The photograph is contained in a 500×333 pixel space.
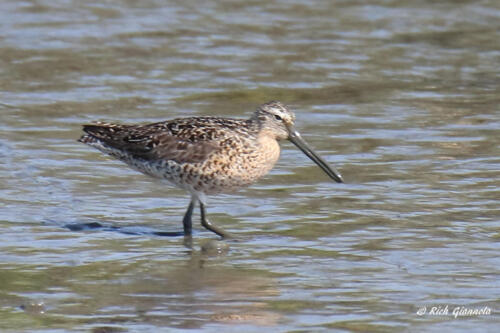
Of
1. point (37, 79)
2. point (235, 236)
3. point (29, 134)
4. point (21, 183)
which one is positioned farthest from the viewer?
point (37, 79)

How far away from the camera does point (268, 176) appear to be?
11266 mm

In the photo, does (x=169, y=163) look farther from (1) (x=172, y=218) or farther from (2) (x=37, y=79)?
(2) (x=37, y=79)

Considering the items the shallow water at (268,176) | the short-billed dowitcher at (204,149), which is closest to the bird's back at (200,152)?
the short-billed dowitcher at (204,149)

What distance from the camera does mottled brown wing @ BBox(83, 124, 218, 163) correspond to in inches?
377

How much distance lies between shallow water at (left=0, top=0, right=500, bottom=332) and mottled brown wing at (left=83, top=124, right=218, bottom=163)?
54cm

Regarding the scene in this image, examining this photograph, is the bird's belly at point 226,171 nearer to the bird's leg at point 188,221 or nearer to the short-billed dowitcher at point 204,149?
the short-billed dowitcher at point 204,149

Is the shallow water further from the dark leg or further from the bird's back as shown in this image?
the bird's back

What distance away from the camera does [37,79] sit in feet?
48.3

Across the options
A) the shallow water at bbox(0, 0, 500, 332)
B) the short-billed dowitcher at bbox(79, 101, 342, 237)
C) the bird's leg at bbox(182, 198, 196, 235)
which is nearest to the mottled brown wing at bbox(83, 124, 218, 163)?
the short-billed dowitcher at bbox(79, 101, 342, 237)

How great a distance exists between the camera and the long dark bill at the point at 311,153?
397 inches

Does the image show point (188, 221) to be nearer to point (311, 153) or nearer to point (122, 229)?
point (122, 229)

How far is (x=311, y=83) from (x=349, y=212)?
4962 mm

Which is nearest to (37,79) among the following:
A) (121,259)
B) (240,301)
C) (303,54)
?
(303,54)

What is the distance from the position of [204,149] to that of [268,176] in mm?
1797
